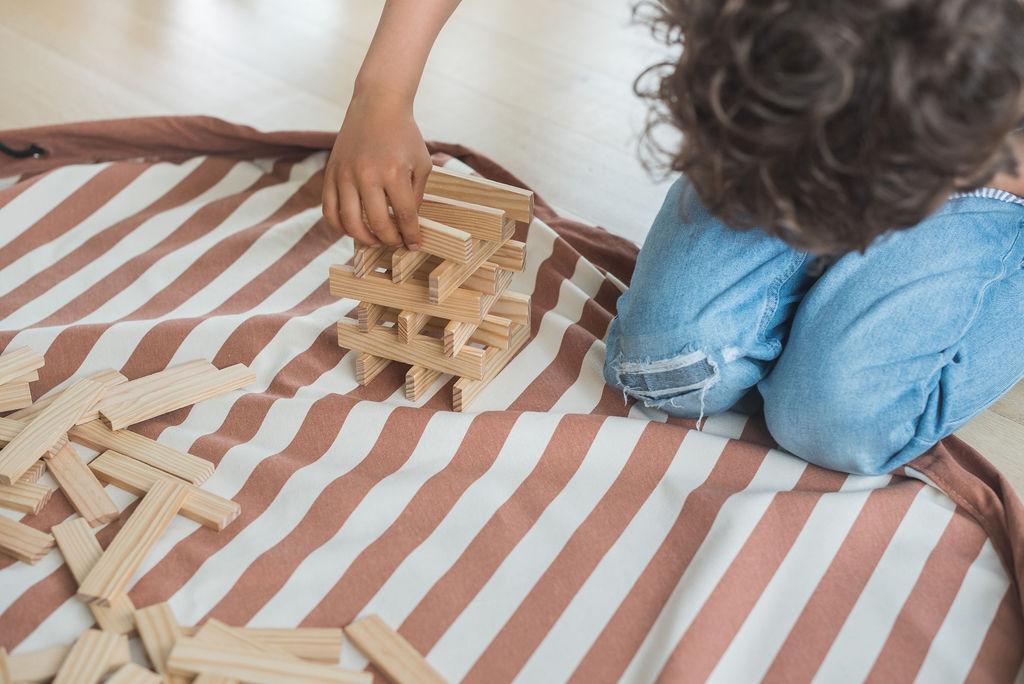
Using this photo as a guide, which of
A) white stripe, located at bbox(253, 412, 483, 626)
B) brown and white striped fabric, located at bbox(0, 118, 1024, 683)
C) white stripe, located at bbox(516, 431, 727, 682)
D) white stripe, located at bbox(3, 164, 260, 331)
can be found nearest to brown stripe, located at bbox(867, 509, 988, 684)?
brown and white striped fabric, located at bbox(0, 118, 1024, 683)

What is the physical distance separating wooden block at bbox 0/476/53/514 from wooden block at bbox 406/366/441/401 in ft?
1.24

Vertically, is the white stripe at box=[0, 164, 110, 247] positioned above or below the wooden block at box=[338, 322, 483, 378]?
below

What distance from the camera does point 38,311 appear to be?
124 cm

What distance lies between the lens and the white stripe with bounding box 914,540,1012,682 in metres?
0.90

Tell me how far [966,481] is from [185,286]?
94 centimetres

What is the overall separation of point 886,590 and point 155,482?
0.71 m

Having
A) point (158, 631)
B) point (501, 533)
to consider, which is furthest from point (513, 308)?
point (158, 631)

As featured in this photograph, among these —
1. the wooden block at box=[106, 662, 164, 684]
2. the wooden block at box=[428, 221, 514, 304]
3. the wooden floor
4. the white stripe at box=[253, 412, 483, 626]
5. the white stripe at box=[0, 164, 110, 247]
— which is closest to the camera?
the wooden block at box=[106, 662, 164, 684]

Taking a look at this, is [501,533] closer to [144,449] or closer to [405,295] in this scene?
[405,295]

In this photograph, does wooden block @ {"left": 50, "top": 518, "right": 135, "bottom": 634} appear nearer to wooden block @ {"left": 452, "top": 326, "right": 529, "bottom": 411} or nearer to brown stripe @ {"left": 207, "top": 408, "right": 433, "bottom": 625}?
brown stripe @ {"left": 207, "top": 408, "right": 433, "bottom": 625}

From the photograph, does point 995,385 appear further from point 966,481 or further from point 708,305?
point 708,305

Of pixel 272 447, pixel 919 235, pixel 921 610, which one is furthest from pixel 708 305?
pixel 272 447

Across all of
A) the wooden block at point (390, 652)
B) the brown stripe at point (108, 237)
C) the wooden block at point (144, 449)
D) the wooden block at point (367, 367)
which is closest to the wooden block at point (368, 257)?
the wooden block at point (367, 367)

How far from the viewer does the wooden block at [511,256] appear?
1.11 metres
